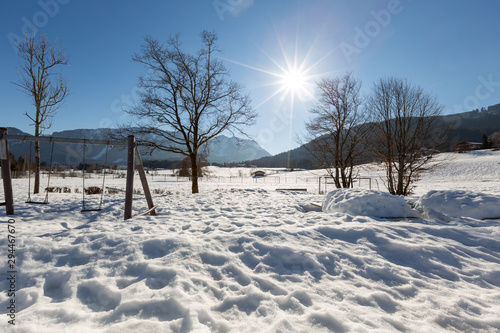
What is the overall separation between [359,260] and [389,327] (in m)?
1.19

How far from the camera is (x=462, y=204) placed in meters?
5.11

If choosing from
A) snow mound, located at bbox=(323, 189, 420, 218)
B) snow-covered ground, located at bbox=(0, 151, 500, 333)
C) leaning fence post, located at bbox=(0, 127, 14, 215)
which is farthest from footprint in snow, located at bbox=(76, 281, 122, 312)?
leaning fence post, located at bbox=(0, 127, 14, 215)

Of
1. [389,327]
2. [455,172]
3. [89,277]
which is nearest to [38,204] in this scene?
[89,277]

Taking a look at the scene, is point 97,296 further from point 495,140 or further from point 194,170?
point 495,140

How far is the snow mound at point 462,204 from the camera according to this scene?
486 centimetres

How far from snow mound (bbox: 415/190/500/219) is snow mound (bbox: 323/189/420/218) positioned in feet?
1.92

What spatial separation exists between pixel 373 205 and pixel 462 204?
2.03 meters

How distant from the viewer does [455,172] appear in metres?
37.2

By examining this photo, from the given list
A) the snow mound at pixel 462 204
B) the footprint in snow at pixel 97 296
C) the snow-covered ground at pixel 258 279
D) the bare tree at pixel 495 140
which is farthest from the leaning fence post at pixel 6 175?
the bare tree at pixel 495 140

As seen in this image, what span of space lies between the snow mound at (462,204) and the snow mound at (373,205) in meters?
0.59

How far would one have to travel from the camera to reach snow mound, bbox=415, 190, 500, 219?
486 centimetres

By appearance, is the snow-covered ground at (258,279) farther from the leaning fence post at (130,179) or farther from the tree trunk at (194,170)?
the tree trunk at (194,170)

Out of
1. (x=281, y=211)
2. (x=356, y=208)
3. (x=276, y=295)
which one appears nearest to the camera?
(x=276, y=295)

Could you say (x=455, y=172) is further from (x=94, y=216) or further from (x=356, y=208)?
(x=94, y=216)
